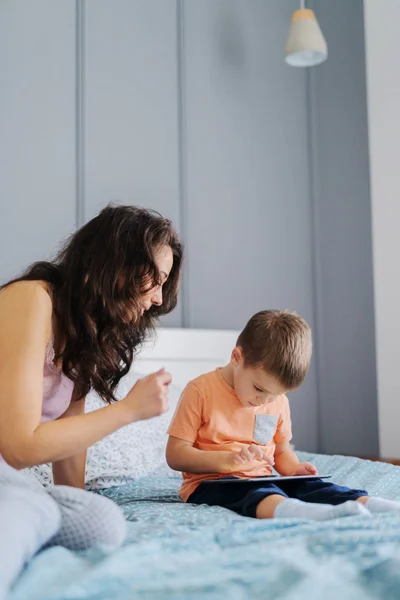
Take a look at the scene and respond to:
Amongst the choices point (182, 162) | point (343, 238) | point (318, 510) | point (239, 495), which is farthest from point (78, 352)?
point (343, 238)

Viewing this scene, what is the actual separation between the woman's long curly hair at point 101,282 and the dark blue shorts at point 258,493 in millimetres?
347

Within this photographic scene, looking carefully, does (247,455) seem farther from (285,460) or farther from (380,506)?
(285,460)

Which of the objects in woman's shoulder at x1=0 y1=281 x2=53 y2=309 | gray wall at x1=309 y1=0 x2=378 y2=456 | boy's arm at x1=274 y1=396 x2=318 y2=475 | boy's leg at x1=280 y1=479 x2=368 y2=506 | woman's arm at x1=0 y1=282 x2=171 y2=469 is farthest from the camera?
gray wall at x1=309 y1=0 x2=378 y2=456

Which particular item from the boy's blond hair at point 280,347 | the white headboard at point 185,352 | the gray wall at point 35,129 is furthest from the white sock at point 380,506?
the gray wall at point 35,129

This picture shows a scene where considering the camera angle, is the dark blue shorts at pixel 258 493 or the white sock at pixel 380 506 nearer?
the white sock at pixel 380 506

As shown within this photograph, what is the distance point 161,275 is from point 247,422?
1.45 feet

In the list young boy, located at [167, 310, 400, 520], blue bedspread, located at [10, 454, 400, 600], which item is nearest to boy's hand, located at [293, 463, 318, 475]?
young boy, located at [167, 310, 400, 520]

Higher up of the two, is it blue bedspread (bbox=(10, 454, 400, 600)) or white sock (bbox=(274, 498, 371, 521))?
blue bedspread (bbox=(10, 454, 400, 600))

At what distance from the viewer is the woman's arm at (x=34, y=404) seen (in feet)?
4.25

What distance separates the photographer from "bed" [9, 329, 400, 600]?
863 mm

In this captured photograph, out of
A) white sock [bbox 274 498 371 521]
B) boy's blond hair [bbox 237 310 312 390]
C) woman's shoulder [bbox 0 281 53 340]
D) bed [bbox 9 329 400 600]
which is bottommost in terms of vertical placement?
white sock [bbox 274 498 371 521]

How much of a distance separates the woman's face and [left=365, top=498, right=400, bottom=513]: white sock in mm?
570

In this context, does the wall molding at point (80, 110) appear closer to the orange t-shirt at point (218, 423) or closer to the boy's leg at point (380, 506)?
the orange t-shirt at point (218, 423)

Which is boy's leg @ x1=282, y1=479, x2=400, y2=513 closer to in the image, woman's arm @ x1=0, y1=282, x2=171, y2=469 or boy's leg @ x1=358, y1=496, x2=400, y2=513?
boy's leg @ x1=358, y1=496, x2=400, y2=513
